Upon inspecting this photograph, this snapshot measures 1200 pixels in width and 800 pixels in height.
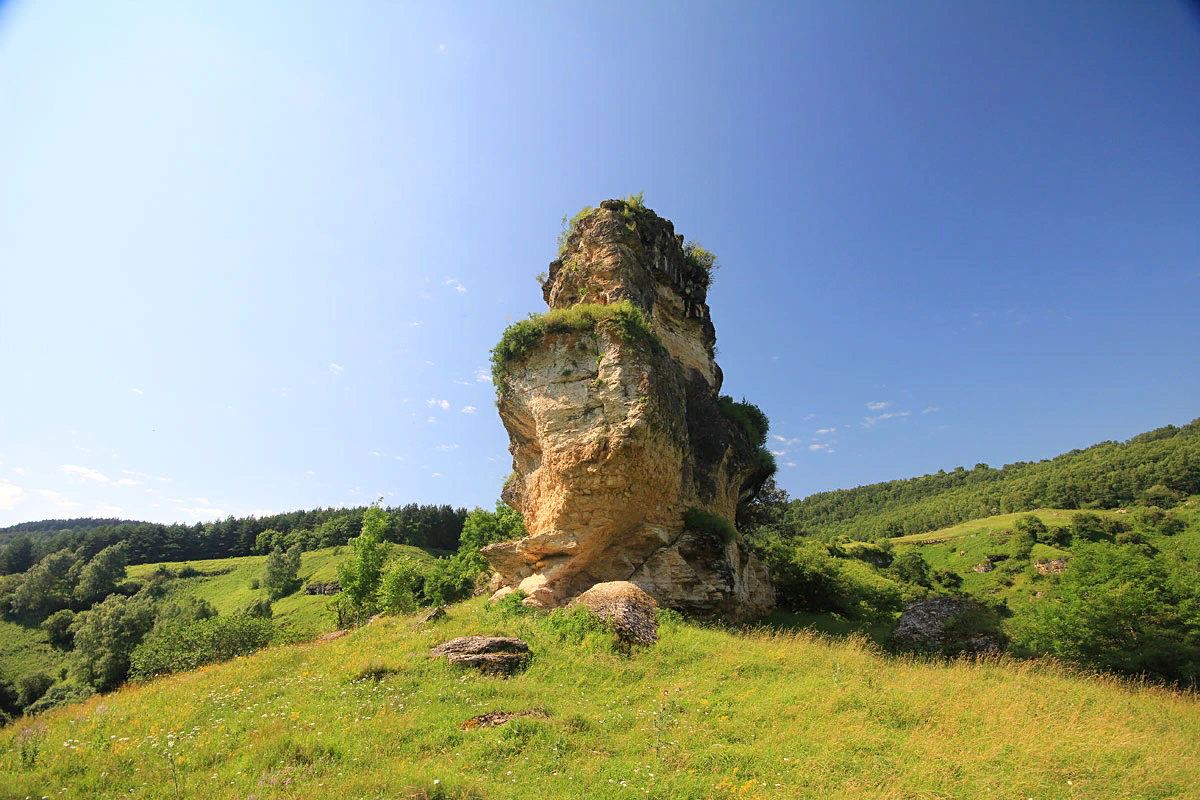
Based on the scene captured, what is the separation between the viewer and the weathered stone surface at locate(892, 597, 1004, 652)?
49.0ft

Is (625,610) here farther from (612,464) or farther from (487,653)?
(612,464)

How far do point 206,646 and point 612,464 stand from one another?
15.3 m

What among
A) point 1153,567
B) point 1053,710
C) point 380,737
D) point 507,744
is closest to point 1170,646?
point 1153,567

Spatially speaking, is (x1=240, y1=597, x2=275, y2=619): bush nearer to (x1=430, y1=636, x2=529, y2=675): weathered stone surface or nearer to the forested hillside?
(x1=430, y1=636, x2=529, y2=675): weathered stone surface

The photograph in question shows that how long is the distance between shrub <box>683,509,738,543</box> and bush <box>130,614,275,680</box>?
15.1 m

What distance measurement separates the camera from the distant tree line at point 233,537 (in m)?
76.8

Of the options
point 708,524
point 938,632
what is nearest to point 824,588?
point 938,632

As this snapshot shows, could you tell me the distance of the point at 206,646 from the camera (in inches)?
606

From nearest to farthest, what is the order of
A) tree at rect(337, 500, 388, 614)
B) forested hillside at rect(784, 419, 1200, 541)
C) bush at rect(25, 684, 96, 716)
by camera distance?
tree at rect(337, 500, 388, 614), bush at rect(25, 684, 96, 716), forested hillside at rect(784, 419, 1200, 541)

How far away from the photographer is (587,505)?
50.7 feet

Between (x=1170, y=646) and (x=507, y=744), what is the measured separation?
736 inches

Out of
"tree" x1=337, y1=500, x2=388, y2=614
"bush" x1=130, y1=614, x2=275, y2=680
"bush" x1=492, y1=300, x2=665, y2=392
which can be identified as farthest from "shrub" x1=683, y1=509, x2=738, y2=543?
"tree" x1=337, y1=500, x2=388, y2=614

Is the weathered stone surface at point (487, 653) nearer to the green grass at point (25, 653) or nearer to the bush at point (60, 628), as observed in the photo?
the green grass at point (25, 653)

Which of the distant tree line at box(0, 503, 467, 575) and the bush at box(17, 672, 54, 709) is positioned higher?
the distant tree line at box(0, 503, 467, 575)
